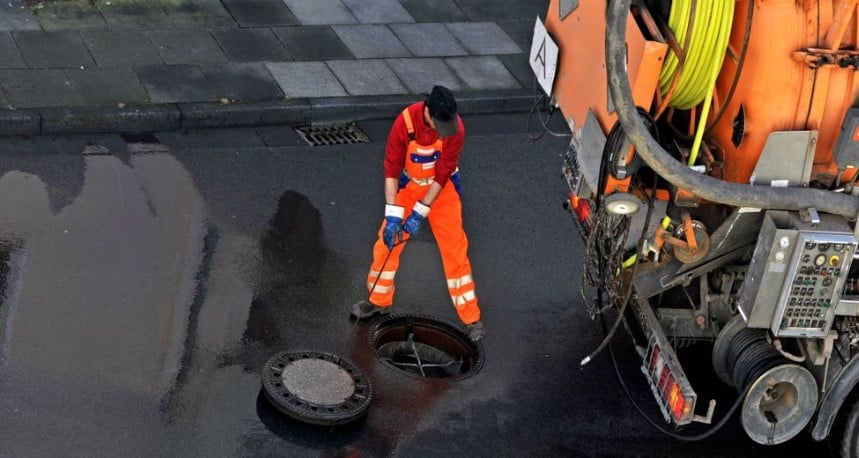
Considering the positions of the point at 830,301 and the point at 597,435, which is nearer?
the point at 830,301

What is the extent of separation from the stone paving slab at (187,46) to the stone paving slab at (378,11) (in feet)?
5.01

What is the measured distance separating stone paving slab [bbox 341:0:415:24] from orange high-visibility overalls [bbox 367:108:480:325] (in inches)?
169

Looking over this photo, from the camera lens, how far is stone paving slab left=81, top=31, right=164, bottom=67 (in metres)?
10.3

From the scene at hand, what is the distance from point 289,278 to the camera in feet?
26.9

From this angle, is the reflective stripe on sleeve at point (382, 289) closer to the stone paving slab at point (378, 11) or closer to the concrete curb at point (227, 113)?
the concrete curb at point (227, 113)

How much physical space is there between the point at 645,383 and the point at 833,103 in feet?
7.70

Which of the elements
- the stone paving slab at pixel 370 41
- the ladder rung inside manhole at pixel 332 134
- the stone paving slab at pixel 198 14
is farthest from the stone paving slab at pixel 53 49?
the stone paving slab at pixel 370 41

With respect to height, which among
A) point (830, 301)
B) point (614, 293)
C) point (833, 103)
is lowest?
point (614, 293)

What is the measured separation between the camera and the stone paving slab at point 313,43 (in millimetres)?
10906

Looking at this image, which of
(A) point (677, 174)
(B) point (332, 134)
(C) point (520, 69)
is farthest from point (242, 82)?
(A) point (677, 174)

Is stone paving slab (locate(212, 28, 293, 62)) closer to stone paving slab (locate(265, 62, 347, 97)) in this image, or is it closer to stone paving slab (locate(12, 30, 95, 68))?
stone paving slab (locate(265, 62, 347, 97))

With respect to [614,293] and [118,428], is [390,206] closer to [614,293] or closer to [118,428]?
[614,293]

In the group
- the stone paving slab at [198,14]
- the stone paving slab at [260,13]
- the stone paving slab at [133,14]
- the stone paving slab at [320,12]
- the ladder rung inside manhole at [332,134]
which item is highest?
the stone paving slab at [133,14]

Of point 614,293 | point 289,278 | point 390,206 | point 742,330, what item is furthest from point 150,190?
point 742,330
